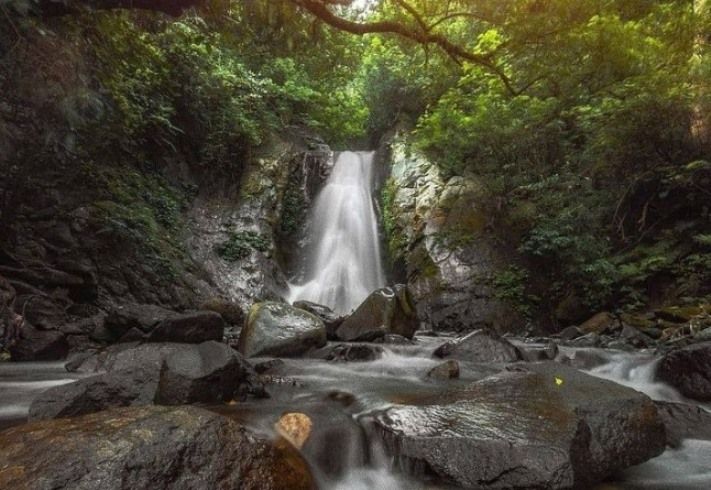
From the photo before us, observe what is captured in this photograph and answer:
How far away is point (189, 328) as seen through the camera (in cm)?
588

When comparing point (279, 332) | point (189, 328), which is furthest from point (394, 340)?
point (189, 328)

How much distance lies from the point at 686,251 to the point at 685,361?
5930mm

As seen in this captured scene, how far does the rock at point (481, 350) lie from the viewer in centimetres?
631

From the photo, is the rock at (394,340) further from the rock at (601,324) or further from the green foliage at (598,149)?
the green foliage at (598,149)

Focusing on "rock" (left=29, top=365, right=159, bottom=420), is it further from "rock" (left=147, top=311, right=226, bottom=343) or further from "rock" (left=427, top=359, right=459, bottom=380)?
"rock" (left=427, top=359, right=459, bottom=380)

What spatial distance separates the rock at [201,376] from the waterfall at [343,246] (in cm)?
851

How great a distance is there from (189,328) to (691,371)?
20.4 ft

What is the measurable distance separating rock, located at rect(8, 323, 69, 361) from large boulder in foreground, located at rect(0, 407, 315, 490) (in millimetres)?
4432

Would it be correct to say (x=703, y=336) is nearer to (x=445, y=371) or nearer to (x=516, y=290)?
(x=445, y=371)

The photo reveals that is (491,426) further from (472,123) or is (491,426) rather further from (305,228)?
(305,228)

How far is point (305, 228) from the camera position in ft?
50.7

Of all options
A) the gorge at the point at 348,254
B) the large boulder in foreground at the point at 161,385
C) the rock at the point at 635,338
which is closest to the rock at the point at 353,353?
the gorge at the point at 348,254

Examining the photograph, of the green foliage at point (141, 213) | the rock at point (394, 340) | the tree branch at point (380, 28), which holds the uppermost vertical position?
the tree branch at point (380, 28)

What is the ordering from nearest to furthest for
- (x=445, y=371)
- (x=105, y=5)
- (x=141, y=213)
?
(x=445, y=371)
(x=105, y=5)
(x=141, y=213)
